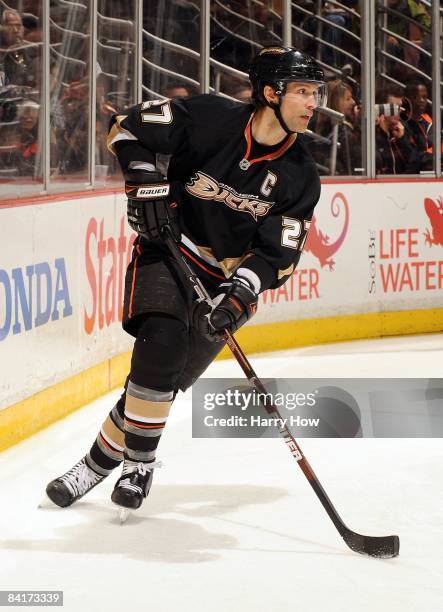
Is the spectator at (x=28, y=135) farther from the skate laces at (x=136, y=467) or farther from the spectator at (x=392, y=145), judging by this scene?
the spectator at (x=392, y=145)

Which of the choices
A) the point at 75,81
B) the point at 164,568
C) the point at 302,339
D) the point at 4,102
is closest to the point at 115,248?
the point at 75,81

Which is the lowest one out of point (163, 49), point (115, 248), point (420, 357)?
point (420, 357)

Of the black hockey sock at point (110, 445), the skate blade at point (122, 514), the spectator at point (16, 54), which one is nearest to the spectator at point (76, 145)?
the spectator at point (16, 54)

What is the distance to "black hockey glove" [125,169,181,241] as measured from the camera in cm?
331

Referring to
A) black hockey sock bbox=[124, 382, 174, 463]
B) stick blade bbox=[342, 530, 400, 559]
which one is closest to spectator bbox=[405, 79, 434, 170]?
black hockey sock bbox=[124, 382, 174, 463]

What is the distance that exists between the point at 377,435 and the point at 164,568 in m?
1.97

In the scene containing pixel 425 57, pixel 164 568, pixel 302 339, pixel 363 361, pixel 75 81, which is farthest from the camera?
pixel 425 57

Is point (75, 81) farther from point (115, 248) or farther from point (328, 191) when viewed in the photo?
point (328, 191)

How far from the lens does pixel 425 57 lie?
816 cm

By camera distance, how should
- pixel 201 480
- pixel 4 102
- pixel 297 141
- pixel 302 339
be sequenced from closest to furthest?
pixel 297 141 < pixel 201 480 < pixel 4 102 < pixel 302 339

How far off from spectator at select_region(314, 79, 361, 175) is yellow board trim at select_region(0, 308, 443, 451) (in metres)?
0.91

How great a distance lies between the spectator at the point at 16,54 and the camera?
4.50 metres

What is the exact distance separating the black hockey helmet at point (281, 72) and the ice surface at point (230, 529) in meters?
1.04

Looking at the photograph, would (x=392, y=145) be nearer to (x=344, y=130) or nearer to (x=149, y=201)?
(x=344, y=130)
